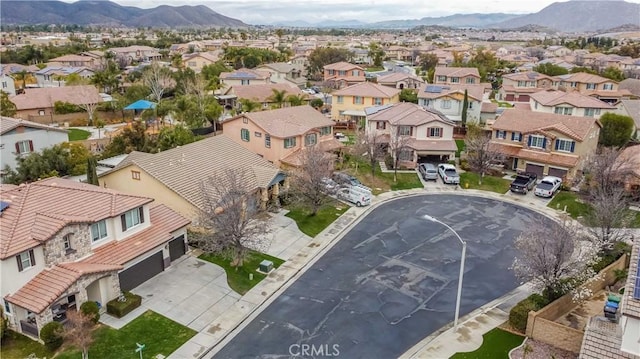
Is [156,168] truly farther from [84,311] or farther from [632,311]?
[632,311]

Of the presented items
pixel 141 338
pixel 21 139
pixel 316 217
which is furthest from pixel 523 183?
pixel 21 139

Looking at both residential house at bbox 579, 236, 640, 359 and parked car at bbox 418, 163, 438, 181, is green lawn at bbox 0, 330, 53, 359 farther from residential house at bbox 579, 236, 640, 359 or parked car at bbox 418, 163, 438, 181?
parked car at bbox 418, 163, 438, 181

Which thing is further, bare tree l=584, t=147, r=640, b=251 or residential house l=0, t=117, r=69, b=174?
residential house l=0, t=117, r=69, b=174

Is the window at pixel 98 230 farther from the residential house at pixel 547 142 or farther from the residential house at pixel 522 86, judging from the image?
the residential house at pixel 522 86

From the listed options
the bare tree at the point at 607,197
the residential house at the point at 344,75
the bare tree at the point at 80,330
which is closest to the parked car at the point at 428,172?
the bare tree at the point at 607,197

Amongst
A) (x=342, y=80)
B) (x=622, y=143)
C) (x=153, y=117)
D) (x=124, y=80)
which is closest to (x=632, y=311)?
(x=622, y=143)

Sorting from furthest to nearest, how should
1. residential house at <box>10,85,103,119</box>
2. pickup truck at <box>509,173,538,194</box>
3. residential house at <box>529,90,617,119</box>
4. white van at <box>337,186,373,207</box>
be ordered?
1. residential house at <box>10,85,103,119</box>
2. residential house at <box>529,90,617,119</box>
3. pickup truck at <box>509,173,538,194</box>
4. white van at <box>337,186,373,207</box>

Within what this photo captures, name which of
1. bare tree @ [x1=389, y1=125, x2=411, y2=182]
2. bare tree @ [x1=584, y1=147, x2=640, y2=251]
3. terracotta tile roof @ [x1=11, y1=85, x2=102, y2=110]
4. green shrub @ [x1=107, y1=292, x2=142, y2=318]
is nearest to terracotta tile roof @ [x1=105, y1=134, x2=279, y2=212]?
green shrub @ [x1=107, y1=292, x2=142, y2=318]

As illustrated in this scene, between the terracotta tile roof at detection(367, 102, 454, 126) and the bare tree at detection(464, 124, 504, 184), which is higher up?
the terracotta tile roof at detection(367, 102, 454, 126)
